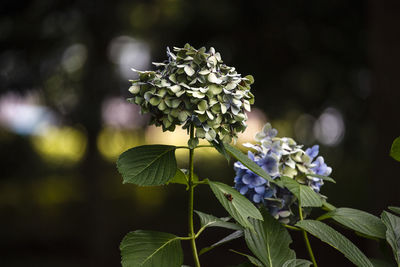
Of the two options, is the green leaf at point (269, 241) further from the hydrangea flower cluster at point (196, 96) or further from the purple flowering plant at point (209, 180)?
the hydrangea flower cluster at point (196, 96)

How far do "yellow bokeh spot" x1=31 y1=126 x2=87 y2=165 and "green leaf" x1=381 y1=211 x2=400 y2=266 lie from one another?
528cm

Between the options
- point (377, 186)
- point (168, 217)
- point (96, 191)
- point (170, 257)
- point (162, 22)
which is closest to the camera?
point (170, 257)

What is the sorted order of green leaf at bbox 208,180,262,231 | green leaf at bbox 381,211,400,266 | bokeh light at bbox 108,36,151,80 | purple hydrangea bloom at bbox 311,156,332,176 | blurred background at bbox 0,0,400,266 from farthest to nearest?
bokeh light at bbox 108,36,151,80, blurred background at bbox 0,0,400,266, purple hydrangea bloom at bbox 311,156,332,176, green leaf at bbox 381,211,400,266, green leaf at bbox 208,180,262,231

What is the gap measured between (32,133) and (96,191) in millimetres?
1489

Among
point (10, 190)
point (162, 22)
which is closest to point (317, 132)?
point (162, 22)

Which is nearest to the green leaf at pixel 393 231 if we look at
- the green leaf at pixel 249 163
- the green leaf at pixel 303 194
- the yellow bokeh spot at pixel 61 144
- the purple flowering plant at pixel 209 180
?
the purple flowering plant at pixel 209 180

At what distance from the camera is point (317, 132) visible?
6301 mm

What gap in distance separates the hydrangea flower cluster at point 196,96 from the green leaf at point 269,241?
0.60ft

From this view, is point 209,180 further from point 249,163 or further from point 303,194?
point 303,194

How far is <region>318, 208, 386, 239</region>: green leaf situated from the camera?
80 centimetres

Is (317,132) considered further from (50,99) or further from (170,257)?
(170,257)

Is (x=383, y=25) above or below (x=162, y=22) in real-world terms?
below

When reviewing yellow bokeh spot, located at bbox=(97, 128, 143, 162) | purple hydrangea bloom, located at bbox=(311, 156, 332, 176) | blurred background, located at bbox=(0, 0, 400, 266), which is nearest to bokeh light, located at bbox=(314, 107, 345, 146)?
blurred background, located at bbox=(0, 0, 400, 266)

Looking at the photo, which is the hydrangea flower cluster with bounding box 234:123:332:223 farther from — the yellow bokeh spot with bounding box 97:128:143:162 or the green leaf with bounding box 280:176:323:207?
the yellow bokeh spot with bounding box 97:128:143:162
